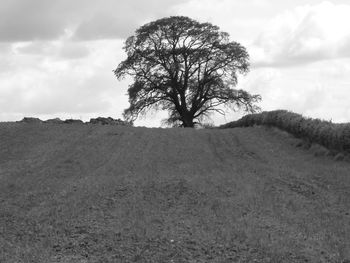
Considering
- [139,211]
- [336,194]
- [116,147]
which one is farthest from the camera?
[116,147]

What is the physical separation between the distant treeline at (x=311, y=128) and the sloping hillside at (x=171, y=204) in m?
0.97

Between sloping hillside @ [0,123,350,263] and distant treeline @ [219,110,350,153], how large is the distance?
3.18ft

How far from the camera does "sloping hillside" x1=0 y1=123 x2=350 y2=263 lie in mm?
11430

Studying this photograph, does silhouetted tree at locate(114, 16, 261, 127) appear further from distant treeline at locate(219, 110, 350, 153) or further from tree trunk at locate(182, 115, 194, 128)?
distant treeline at locate(219, 110, 350, 153)

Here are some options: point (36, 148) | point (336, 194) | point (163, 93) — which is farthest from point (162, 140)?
point (163, 93)

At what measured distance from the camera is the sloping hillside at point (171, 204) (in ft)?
37.5

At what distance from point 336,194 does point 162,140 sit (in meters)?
15.4

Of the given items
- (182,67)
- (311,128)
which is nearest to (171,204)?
(311,128)

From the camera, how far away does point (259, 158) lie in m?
25.5

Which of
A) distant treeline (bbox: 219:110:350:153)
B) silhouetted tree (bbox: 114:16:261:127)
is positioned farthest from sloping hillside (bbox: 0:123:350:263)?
silhouetted tree (bbox: 114:16:261:127)

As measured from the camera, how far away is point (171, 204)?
15.6 m

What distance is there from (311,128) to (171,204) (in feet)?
47.9

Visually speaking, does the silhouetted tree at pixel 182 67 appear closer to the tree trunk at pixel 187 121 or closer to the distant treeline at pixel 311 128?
the tree trunk at pixel 187 121

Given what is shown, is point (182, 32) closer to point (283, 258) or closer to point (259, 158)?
point (259, 158)
